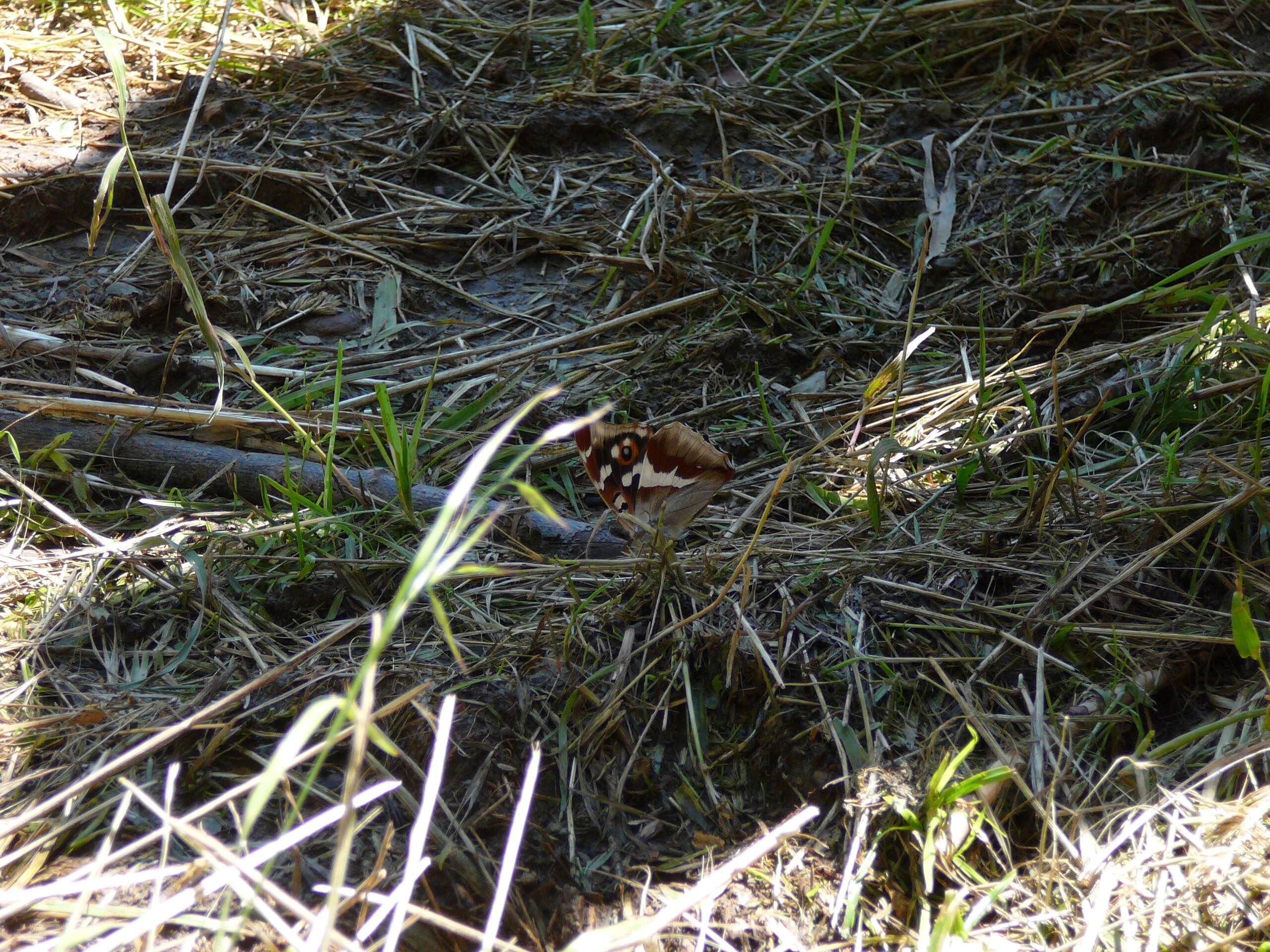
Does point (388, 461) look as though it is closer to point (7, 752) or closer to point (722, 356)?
point (7, 752)

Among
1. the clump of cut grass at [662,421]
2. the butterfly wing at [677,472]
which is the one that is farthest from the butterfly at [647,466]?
the clump of cut grass at [662,421]

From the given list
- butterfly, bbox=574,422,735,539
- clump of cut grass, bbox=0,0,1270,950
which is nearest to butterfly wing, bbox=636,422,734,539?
butterfly, bbox=574,422,735,539

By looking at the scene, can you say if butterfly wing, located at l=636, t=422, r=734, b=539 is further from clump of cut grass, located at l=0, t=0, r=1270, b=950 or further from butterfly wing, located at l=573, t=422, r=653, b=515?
clump of cut grass, located at l=0, t=0, r=1270, b=950

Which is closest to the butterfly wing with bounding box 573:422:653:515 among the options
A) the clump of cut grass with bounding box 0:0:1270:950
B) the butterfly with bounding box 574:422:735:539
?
the butterfly with bounding box 574:422:735:539

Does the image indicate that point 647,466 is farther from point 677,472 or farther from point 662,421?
point 662,421

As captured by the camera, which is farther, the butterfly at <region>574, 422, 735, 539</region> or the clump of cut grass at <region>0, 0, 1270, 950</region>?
the butterfly at <region>574, 422, 735, 539</region>

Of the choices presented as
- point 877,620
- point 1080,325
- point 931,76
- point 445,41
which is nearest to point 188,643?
point 877,620

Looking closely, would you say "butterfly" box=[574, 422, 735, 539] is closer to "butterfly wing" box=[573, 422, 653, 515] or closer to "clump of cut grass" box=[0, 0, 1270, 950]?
"butterfly wing" box=[573, 422, 653, 515]

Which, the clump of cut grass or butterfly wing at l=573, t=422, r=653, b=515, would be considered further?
butterfly wing at l=573, t=422, r=653, b=515

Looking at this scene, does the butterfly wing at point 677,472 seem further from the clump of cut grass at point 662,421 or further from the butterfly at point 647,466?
the clump of cut grass at point 662,421
